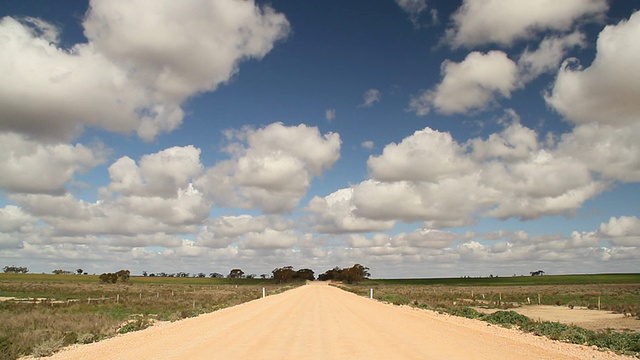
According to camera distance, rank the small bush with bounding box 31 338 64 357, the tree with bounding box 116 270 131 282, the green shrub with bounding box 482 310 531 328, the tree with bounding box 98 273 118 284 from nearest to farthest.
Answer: the small bush with bounding box 31 338 64 357 < the green shrub with bounding box 482 310 531 328 < the tree with bounding box 98 273 118 284 < the tree with bounding box 116 270 131 282

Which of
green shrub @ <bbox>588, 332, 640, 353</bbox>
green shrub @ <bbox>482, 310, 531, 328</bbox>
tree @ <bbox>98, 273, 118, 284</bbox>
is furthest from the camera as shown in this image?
tree @ <bbox>98, 273, 118, 284</bbox>

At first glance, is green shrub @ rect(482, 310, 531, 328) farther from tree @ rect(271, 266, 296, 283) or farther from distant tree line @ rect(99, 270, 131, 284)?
tree @ rect(271, 266, 296, 283)

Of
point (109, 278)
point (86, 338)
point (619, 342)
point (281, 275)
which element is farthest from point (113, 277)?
point (619, 342)

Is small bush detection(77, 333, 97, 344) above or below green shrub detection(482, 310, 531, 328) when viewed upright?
below

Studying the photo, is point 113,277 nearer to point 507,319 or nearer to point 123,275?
point 123,275

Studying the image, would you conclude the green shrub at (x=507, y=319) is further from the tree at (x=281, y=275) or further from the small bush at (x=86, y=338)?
the tree at (x=281, y=275)

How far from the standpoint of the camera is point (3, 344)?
47.3 feet

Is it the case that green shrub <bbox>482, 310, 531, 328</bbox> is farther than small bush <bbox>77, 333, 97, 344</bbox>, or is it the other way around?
green shrub <bbox>482, 310, 531, 328</bbox>

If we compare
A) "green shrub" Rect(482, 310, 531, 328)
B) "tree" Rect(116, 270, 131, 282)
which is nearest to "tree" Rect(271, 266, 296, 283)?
"tree" Rect(116, 270, 131, 282)

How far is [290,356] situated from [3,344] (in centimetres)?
959

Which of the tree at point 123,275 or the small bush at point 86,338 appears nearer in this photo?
the small bush at point 86,338

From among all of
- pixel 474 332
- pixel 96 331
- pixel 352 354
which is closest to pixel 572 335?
pixel 474 332

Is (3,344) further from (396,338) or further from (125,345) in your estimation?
(396,338)

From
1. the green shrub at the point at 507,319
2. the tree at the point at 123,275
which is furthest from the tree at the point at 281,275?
the green shrub at the point at 507,319
